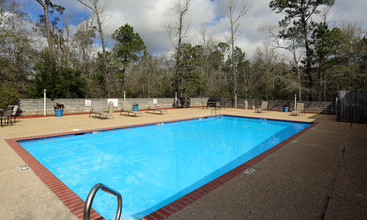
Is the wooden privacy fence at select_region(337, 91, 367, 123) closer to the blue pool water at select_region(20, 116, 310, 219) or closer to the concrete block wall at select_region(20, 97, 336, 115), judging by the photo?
the concrete block wall at select_region(20, 97, 336, 115)

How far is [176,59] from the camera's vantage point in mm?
19688

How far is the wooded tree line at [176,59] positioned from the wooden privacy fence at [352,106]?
5.28 meters

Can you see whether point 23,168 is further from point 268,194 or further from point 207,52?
point 207,52

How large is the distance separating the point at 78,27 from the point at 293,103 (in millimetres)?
22838

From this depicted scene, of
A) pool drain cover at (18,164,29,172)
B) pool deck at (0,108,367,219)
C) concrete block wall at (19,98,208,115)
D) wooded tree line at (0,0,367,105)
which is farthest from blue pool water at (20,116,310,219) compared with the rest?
wooded tree line at (0,0,367,105)

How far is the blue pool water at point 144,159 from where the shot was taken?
392 centimetres

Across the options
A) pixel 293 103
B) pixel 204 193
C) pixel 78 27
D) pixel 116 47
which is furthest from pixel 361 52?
pixel 78 27

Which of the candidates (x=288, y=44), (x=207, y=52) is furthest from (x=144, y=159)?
(x=207, y=52)

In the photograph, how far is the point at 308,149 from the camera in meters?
5.31

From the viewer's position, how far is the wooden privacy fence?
10750 millimetres

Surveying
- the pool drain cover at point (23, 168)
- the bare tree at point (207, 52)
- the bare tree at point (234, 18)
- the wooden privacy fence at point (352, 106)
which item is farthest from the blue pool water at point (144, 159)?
the bare tree at point (207, 52)

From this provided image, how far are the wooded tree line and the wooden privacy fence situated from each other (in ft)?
17.3

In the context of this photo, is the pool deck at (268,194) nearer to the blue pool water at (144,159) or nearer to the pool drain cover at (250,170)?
the pool drain cover at (250,170)

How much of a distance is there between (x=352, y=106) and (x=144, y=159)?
1178 cm
